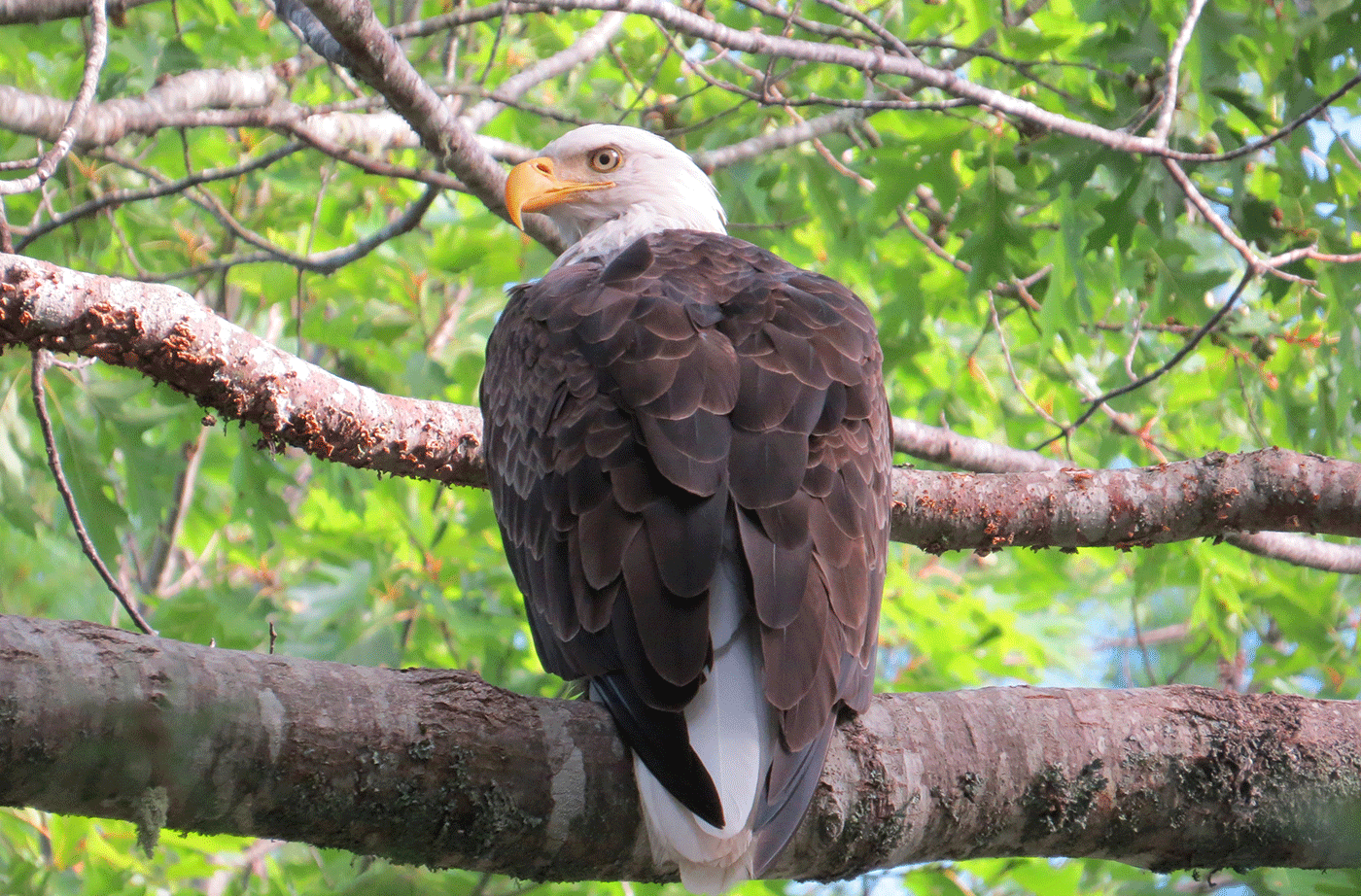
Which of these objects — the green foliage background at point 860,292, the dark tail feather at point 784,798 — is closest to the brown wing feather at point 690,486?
A: the dark tail feather at point 784,798

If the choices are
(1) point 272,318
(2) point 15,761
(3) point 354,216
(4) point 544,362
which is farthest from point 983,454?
(1) point 272,318

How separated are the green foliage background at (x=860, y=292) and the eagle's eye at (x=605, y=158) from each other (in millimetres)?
450

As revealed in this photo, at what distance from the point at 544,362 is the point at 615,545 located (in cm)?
79

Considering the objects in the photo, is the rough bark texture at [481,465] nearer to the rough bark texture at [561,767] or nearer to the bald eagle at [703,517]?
the bald eagle at [703,517]

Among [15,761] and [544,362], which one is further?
[544,362]

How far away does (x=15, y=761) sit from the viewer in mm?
1778

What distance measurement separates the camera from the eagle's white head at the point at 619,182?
4.87 metres

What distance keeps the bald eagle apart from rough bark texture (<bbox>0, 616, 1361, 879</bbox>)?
0.14 m

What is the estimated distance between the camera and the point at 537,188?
15.5 feet

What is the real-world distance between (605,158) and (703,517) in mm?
2803

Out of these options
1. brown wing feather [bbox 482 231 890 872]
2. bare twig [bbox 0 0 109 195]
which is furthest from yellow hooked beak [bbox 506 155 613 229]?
bare twig [bbox 0 0 109 195]

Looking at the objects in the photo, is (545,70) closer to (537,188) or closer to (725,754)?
(537,188)

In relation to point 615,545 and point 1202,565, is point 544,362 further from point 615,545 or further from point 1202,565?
point 1202,565

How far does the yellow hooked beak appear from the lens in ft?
15.2
